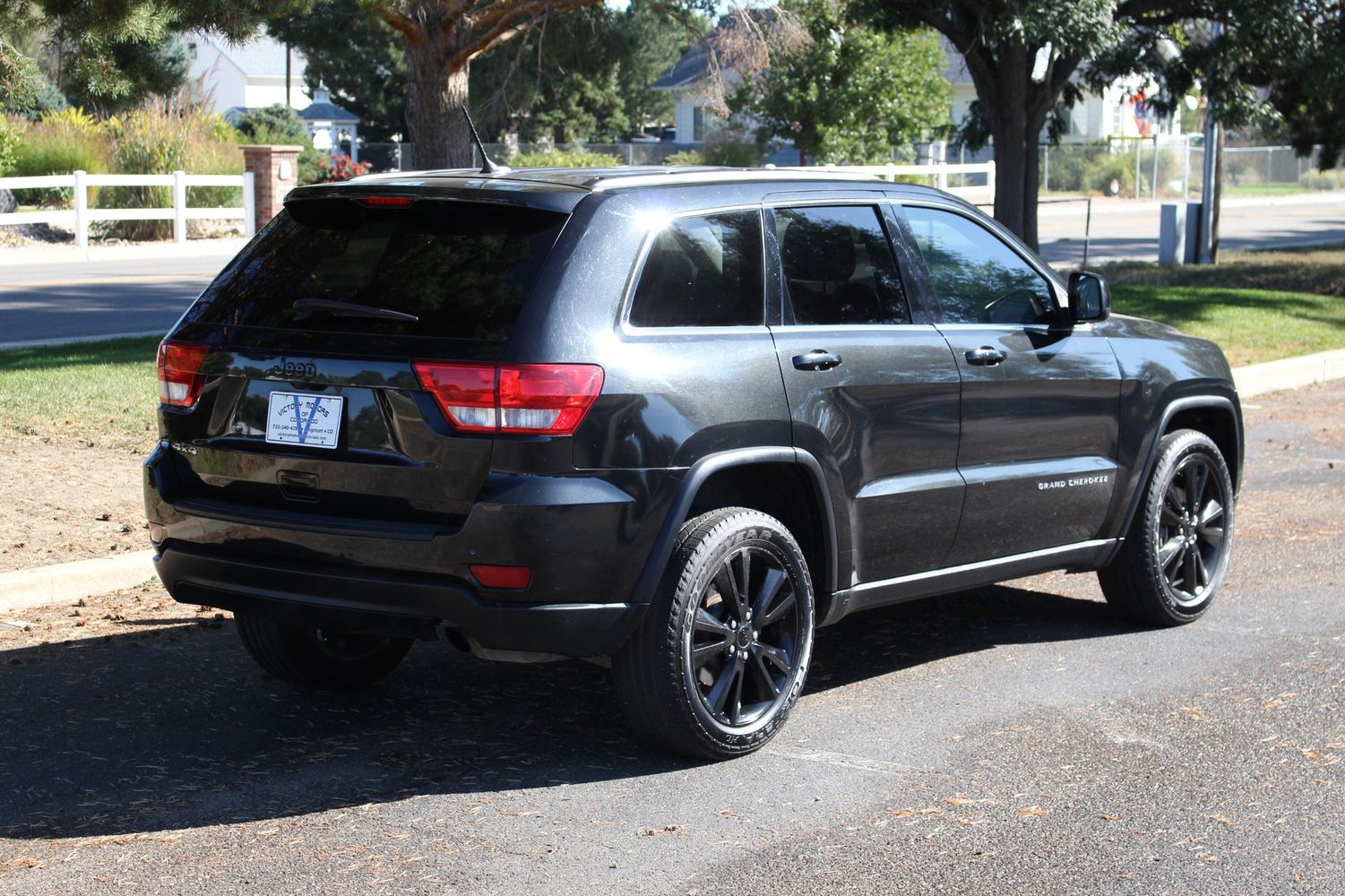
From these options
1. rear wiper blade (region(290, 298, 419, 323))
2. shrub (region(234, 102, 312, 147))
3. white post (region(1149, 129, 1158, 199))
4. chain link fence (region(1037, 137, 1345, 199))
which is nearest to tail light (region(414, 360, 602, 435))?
rear wiper blade (region(290, 298, 419, 323))

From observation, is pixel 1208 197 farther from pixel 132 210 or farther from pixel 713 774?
pixel 713 774

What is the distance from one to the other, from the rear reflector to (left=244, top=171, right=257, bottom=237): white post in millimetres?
25721

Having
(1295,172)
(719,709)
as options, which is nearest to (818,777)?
(719,709)

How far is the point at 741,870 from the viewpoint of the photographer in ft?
14.5

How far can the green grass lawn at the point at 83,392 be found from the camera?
1046 cm

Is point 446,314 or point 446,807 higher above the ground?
point 446,314

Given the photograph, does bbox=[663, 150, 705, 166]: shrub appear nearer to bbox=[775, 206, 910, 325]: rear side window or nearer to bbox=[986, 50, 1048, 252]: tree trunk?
bbox=[986, 50, 1048, 252]: tree trunk

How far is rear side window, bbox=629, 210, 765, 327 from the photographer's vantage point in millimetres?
5184

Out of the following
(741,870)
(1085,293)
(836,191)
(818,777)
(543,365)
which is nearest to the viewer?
(741,870)

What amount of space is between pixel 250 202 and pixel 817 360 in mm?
25679

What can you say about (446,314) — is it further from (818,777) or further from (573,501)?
(818,777)

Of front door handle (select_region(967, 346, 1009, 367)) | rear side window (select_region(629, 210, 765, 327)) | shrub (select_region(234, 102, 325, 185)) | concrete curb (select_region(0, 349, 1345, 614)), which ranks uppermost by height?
shrub (select_region(234, 102, 325, 185))

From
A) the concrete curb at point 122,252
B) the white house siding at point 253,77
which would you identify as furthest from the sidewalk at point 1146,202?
the white house siding at point 253,77

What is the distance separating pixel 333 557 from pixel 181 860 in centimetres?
97
